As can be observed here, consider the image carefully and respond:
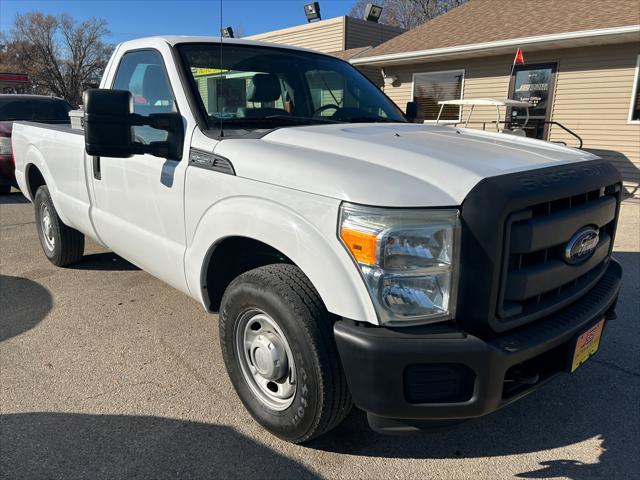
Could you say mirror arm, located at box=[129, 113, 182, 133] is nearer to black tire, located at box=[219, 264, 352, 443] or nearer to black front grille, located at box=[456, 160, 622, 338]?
black tire, located at box=[219, 264, 352, 443]

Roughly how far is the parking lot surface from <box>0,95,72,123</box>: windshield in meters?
6.53

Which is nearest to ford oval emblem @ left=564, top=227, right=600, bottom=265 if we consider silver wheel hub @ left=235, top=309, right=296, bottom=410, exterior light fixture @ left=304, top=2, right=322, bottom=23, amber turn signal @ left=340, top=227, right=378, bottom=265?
amber turn signal @ left=340, top=227, right=378, bottom=265

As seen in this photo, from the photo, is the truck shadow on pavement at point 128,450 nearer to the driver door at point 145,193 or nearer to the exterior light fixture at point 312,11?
the driver door at point 145,193

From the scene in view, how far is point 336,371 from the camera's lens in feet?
7.15

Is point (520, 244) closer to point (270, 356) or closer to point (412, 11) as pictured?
point (270, 356)

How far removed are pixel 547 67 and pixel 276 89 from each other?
9341mm

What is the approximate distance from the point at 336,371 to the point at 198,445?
0.90 metres

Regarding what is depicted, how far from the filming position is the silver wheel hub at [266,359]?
97.3 inches

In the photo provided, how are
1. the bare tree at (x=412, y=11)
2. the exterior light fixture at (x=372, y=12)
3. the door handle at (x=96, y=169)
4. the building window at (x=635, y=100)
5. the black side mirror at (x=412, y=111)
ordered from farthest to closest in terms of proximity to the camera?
the bare tree at (x=412, y=11) < the exterior light fixture at (x=372, y=12) < the building window at (x=635, y=100) < the black side mirror at (x=412, y=111) < the door handle at (x=96, y=169)

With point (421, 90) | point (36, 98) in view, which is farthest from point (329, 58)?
point (421, 90)

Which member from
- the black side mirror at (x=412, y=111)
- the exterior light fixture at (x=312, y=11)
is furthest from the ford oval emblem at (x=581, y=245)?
the exterior light fixture at (x=312, y=11)

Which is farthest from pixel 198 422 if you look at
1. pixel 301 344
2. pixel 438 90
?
pixel 438 90

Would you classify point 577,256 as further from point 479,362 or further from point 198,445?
point 198,445

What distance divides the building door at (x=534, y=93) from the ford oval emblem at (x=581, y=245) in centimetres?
939
